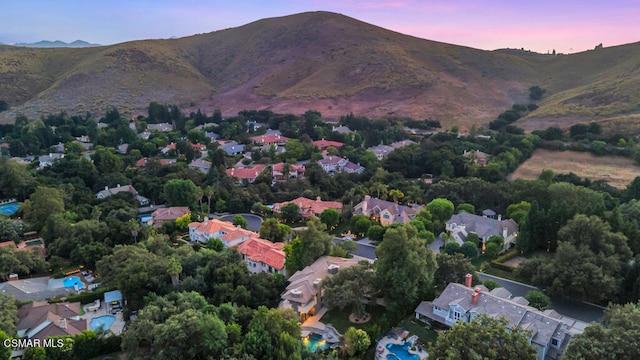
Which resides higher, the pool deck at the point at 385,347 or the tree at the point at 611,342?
the tree at the point at 611,342

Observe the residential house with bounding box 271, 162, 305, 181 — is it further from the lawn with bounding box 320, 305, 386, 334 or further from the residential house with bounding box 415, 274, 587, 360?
the residential house with bounding box 415, 274, 587, 360

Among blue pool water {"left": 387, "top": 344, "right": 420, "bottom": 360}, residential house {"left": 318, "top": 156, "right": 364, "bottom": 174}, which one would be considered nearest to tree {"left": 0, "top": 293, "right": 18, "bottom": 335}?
blue pool water {"left": 387, "top": 344, "right": 420, "bottom": 360}

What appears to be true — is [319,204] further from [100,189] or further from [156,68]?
[156,68]

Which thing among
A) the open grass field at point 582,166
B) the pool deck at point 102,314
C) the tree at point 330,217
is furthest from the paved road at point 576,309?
the open grass field at point 582,166

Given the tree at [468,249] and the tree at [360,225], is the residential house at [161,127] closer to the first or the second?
the tree at [360,225]

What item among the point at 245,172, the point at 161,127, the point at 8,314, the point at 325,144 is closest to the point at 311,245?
the point at 8,314

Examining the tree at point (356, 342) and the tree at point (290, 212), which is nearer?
the tree at point (356, 342)
